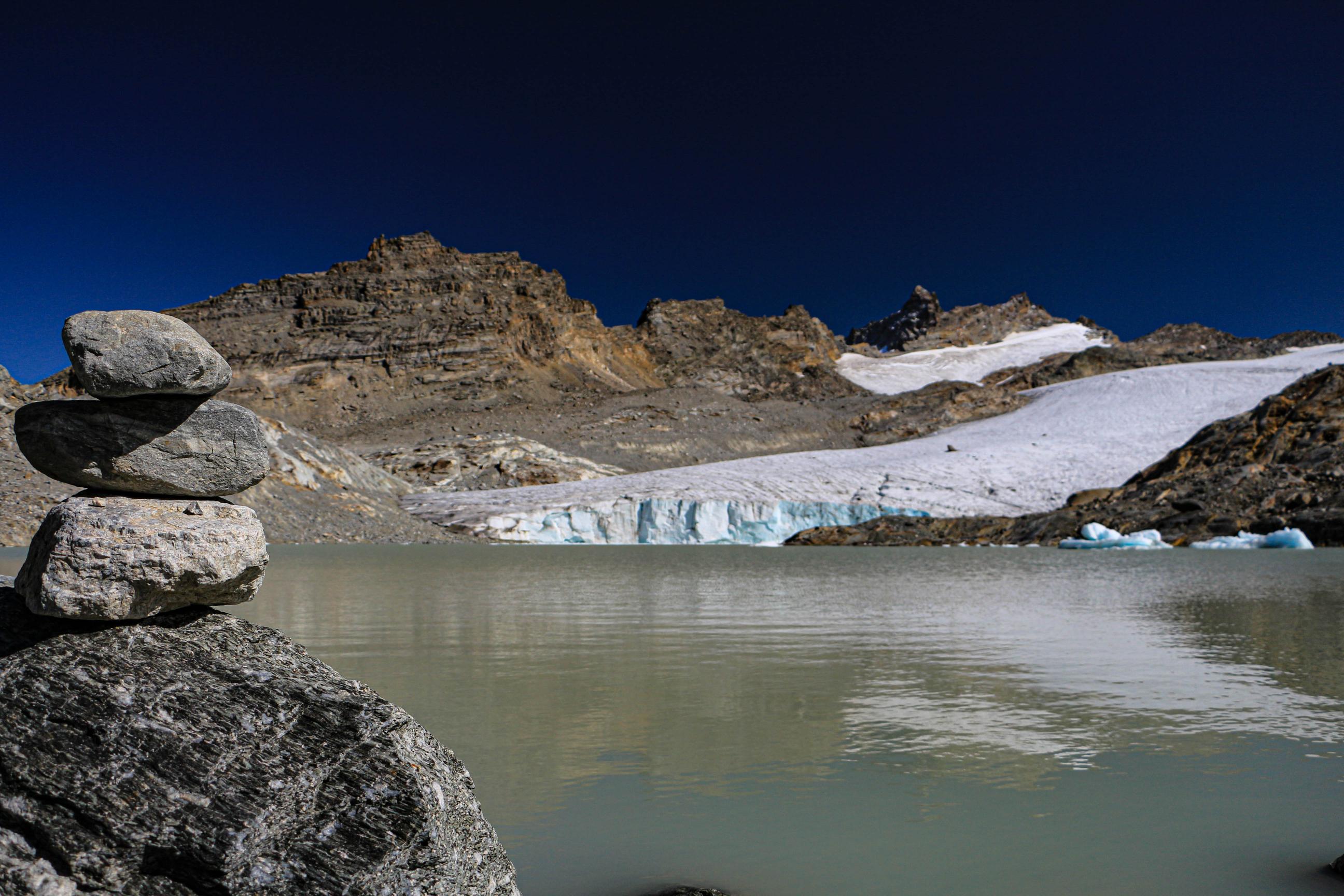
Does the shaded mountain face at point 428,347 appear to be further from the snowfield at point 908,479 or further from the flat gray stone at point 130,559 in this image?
the flat gray stone at point 130,559

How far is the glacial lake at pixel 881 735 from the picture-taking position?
289 cm

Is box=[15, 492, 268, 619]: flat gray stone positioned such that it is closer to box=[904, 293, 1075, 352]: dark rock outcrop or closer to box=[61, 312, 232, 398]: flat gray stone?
box=[61, 312, 232, 398]: flat gray stone

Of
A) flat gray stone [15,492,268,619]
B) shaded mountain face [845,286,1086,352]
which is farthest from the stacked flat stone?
shaded mountain face [845,286,1086,352]

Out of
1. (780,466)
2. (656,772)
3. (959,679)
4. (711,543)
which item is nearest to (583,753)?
(656,772)

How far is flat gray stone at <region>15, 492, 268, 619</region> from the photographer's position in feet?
8.44

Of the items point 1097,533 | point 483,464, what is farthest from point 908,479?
point 483,464

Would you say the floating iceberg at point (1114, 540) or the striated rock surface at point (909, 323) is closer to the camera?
the floating iceberg at point (1114, 540)

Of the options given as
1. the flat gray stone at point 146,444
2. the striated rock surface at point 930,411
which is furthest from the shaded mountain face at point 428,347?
the flat gray stone at point 146,444

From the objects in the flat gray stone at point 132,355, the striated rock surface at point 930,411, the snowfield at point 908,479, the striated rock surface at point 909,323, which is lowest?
the flat gray stone at point 132,355

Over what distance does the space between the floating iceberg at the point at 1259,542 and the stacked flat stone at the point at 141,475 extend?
70.1 ft

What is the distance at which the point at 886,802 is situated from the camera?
338 centimetres

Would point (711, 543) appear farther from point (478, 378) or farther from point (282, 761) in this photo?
point (478, 378)

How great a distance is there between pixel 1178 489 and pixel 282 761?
2561 cm

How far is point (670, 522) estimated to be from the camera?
27078 millimetres
